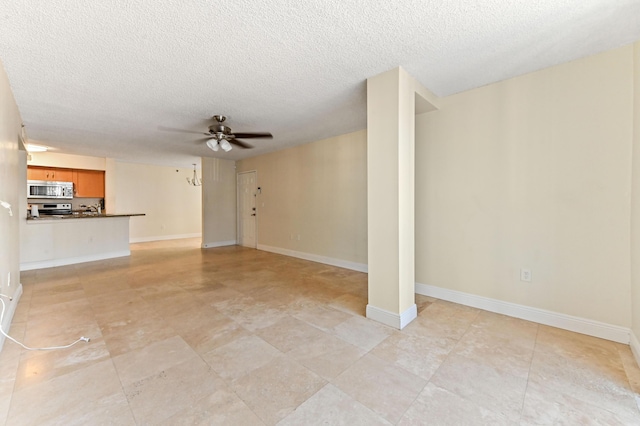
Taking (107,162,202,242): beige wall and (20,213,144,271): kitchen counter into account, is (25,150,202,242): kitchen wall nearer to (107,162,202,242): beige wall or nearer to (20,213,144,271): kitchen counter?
(107,162,202,242): beige wall

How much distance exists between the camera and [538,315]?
8.18ft

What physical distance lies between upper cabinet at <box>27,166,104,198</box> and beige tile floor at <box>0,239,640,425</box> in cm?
500

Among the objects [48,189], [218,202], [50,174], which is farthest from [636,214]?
[50,174]

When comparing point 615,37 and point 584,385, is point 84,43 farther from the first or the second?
point 584,385

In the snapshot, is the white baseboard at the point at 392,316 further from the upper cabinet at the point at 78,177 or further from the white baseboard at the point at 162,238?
the upper cabinet at the point at 78,177

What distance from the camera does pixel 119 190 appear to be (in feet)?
23.9

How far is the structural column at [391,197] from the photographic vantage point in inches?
95.2

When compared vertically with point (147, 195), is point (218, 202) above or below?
below

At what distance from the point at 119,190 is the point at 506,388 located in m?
8.94

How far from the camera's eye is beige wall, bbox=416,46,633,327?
216cm

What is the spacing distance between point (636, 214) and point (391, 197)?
6.01 feet

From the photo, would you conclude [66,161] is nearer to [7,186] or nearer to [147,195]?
[147,195]

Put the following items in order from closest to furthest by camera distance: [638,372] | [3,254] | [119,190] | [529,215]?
1. [638,372]
2. [3,254]
3. [529,215]
4. [119,190]

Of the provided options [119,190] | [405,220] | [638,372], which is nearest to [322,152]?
[405,220]
